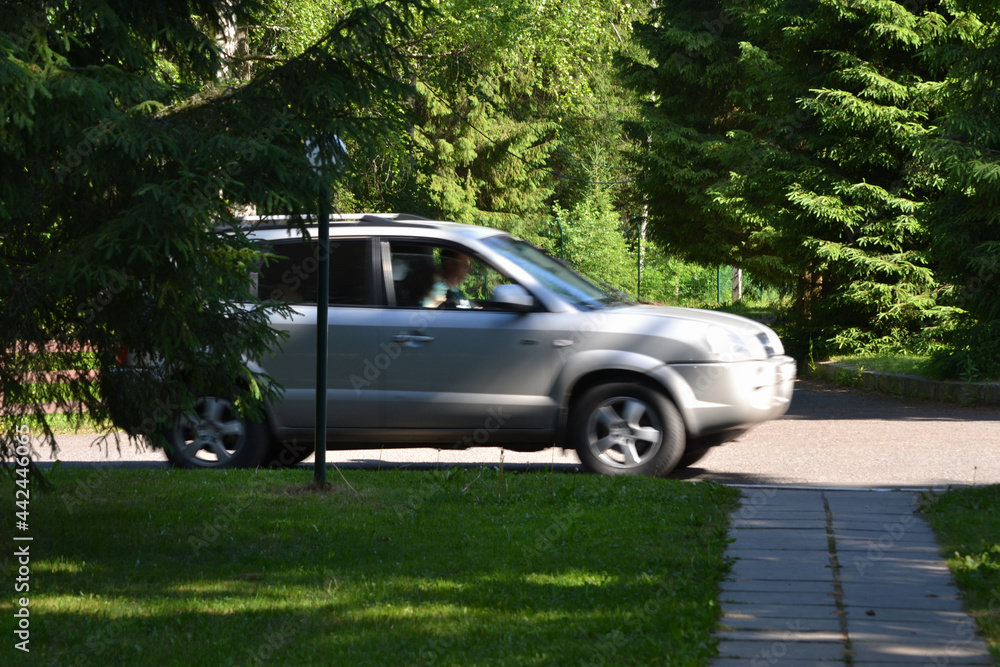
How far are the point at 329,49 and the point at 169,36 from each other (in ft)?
3.38

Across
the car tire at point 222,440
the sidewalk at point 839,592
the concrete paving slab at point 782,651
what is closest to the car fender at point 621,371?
the sidewalk at point 839,592

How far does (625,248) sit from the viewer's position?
98.7 feet

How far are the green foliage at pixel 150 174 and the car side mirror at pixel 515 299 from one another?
8.01 ft

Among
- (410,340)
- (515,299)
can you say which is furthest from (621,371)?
(410,340)

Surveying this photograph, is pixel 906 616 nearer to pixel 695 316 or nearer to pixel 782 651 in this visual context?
pixel 782 651

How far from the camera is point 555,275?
324 inches

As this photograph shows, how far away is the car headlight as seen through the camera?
7.65 m

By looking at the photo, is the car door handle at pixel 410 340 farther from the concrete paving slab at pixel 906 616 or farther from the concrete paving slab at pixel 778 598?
the concrete paving slab at pixel 906 616

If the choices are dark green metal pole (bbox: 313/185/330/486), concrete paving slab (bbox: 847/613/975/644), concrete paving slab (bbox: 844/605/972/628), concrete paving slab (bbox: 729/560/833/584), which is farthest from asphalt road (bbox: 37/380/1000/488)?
concrete paving slab (bbox: 847/613/975/644)

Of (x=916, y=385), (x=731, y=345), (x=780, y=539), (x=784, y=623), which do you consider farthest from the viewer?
(x=916, y=385)

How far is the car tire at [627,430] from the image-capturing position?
25.1ft

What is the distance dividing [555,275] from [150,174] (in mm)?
3914

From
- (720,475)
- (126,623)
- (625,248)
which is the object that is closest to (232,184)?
(126,623)

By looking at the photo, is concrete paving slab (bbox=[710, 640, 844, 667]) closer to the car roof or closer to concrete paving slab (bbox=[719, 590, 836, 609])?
concrete paving slab (bbox=[719, 590, 836, 609])
